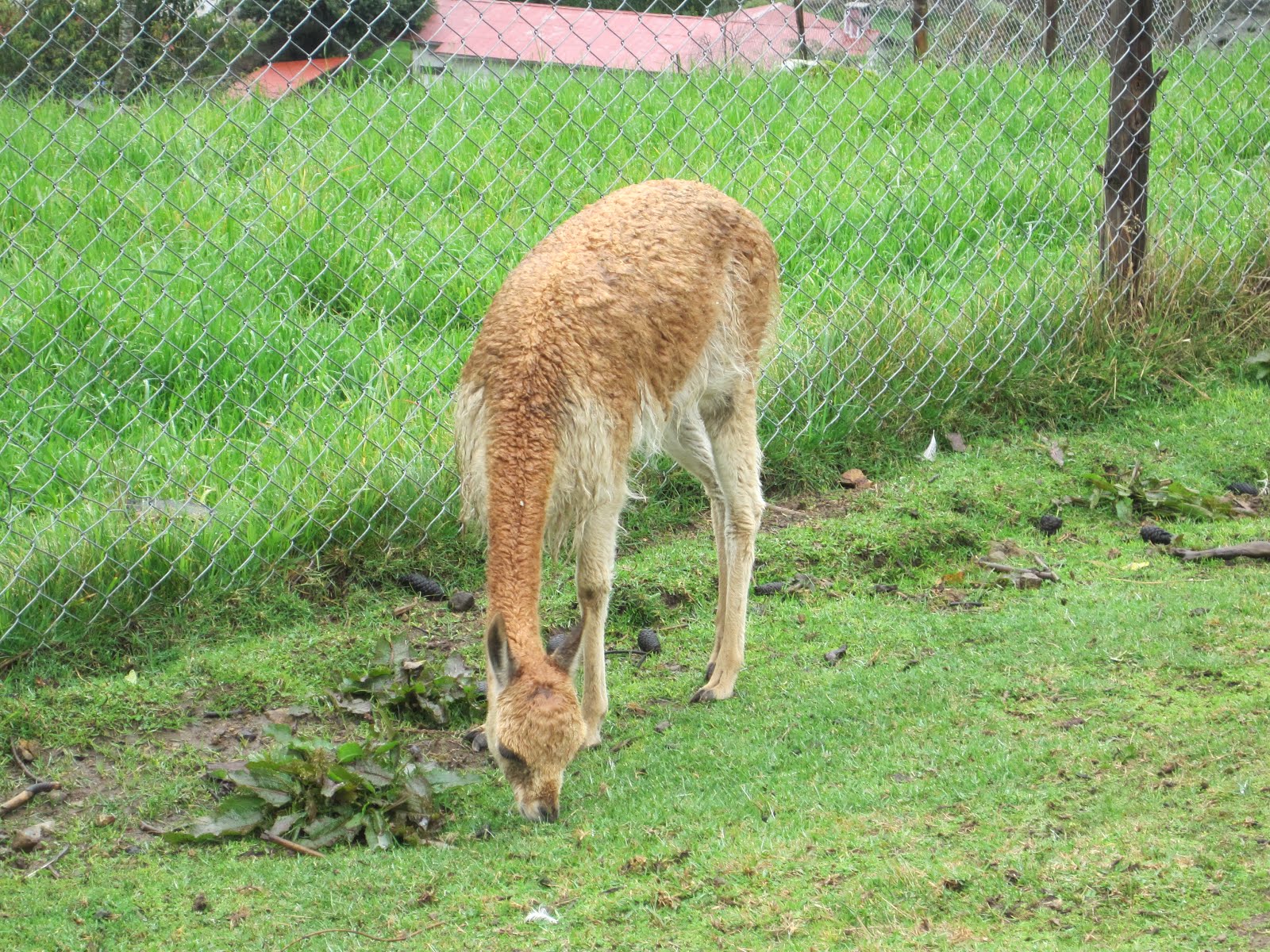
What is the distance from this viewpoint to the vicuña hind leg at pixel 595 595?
160 inches

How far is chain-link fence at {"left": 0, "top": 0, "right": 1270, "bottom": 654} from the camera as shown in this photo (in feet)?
16.6

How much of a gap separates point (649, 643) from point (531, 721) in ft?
5.09

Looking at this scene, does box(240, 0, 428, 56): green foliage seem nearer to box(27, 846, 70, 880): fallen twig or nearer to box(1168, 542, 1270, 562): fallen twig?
box(27, 846, 70, 880): fallen twig

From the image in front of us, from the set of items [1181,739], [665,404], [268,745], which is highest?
[665,404]

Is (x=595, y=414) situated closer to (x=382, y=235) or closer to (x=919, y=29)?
(x=382, y=235)

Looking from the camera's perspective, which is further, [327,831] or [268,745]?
[268,745]

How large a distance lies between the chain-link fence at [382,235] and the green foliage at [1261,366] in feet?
1.34

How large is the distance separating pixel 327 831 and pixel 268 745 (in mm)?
739

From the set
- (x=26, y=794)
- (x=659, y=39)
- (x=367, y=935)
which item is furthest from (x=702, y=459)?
(x=659, y=39)

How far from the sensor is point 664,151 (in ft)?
23.1

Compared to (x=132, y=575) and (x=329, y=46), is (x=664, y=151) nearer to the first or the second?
(x=329, y=46)

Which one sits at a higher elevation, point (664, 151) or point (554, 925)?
point (664, 151)

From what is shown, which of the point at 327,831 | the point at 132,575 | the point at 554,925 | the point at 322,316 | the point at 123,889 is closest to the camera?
the point at 554,925

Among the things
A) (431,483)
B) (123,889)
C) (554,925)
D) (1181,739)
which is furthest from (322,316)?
(1181,739)
